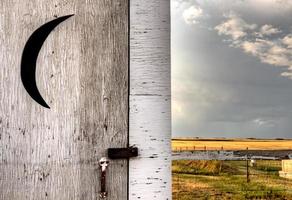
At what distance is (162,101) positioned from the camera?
1966 mm

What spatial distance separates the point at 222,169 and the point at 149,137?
8.80 metres

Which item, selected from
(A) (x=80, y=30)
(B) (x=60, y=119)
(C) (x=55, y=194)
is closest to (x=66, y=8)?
(A) (x=80, y=30)

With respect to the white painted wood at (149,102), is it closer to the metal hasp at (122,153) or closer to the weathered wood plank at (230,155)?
the metal hasp at (122,153)

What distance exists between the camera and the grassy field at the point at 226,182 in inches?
306

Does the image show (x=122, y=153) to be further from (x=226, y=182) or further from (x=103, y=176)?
(x=226, y=182)

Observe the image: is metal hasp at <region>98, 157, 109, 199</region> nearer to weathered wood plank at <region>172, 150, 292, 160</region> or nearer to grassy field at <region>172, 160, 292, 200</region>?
weathered wood plank at <region>172, 150, 292, 160</region>

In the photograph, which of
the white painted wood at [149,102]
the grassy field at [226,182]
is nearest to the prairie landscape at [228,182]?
the grassy field at [226,182]

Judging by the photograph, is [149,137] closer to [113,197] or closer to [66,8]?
[113,197]

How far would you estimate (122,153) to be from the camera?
188cm

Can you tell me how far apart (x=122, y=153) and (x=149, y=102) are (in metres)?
0.25

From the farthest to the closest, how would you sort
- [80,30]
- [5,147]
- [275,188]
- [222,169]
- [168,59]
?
[222,169], [275,188], [168,59], [80,30], [5,147]

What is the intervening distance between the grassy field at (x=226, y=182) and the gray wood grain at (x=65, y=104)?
5705mm

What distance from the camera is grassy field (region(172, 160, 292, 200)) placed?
25.5 feet

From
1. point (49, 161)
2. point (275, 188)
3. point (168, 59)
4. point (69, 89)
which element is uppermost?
point (168, 59)
